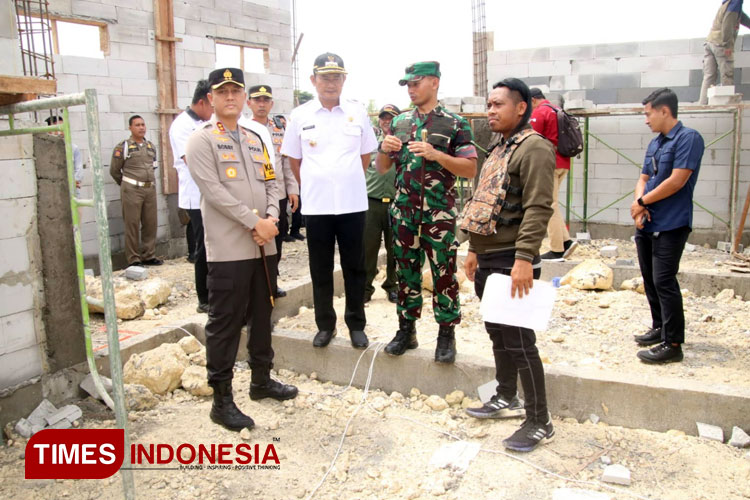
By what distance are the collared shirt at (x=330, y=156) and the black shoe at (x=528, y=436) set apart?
5.61 feet

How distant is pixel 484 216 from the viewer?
3082 mm

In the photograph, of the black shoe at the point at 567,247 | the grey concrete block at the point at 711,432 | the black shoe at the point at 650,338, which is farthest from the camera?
the black shoe at the point at 567,247

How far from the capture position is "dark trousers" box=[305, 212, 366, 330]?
4000mm

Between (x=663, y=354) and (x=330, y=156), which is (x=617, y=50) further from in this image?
(x=330, y=156)

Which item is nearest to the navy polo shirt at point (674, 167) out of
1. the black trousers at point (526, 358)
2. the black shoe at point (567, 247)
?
the black trousers at point (526, 358)

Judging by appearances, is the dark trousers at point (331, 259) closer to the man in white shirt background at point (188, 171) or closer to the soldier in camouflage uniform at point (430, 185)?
the soldier in camouflage uniform at point (430, 185)

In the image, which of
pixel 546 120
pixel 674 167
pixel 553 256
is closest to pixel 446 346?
pixel 674 167

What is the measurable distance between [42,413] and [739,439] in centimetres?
387

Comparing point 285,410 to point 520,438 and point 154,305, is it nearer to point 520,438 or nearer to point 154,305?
point 520,438

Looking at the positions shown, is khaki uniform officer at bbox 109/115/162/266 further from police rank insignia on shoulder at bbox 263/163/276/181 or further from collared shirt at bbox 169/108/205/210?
police rank insignia on shoulder at bbox 263/163/276/181

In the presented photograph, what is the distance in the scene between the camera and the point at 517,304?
300cm

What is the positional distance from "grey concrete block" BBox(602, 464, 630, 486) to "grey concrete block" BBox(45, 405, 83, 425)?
295 cm

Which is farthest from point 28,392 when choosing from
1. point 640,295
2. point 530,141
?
point 640,295

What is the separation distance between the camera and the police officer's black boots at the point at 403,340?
3.98 meters
